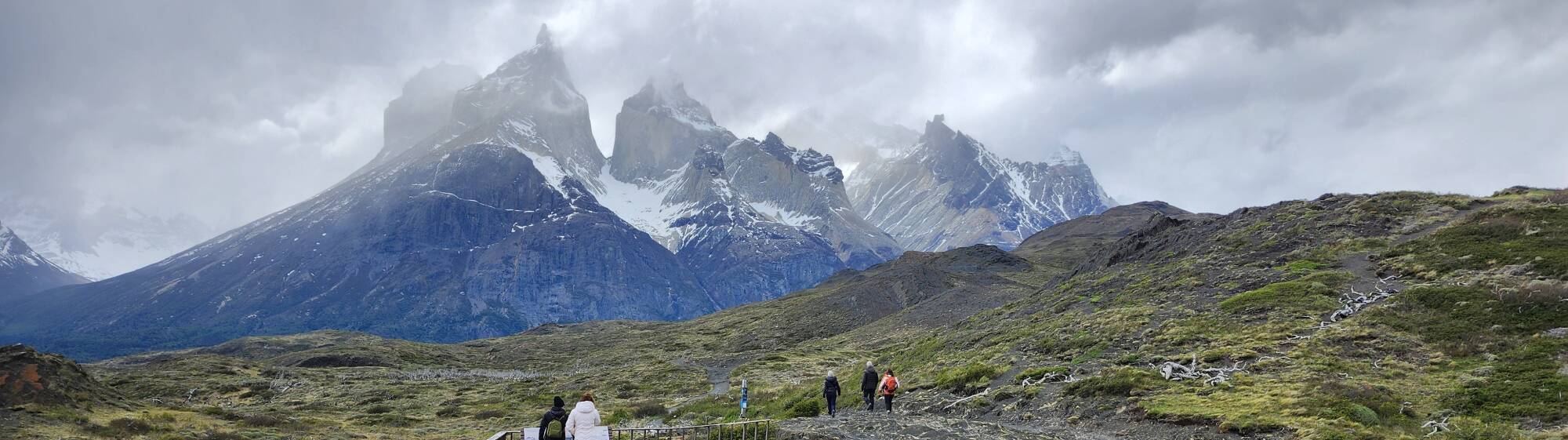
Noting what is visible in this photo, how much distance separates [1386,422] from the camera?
71.8 ft

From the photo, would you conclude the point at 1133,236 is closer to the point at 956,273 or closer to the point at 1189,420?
the point at 956,273

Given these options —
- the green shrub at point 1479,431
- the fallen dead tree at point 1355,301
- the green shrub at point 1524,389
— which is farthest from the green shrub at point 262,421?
the fallen dead tree at point 1355,301

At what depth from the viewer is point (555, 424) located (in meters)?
19.5

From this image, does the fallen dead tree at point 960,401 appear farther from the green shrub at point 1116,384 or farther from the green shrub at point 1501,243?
the green shrub at point 1501,243

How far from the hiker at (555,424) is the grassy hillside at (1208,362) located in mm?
9447

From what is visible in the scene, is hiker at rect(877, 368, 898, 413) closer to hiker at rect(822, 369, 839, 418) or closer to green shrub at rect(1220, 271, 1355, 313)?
hiker at rect(822, 369, 839, 418)

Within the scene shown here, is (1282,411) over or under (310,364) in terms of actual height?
under

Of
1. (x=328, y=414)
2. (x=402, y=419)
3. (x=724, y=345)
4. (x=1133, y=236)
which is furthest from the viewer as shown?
(x=724, y=345)

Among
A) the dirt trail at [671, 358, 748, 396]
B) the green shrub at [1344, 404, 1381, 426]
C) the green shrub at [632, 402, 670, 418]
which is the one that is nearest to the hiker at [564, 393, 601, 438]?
the green shrub at [1344, 404, 1381, 426]

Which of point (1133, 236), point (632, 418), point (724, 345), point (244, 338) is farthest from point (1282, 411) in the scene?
point (244, 338)

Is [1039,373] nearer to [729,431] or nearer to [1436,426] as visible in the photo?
[1436,426]

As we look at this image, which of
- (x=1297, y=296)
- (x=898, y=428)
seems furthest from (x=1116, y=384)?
(x=1297, y=296)

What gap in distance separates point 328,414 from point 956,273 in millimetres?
139263

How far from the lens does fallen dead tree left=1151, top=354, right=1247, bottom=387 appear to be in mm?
30156
